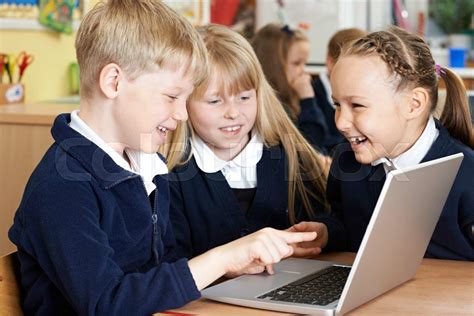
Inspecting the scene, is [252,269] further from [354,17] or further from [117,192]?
[354,17]

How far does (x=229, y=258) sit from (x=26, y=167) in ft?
3.58

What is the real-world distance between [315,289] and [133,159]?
1.37ft

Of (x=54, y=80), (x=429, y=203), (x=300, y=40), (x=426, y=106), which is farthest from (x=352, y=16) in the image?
(x=429, y=203)

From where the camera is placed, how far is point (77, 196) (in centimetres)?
124

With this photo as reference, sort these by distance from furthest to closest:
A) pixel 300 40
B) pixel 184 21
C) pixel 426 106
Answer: pixel 300 40 < pixel 426 106 < pixel 184 21

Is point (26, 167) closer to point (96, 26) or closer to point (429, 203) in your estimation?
point (96, 26)

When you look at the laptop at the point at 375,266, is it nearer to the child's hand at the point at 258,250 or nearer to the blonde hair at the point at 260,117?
the child's hand at the point at 258,250

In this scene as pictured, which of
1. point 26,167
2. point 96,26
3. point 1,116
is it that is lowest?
point 26,167

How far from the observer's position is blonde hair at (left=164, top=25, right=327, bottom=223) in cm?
178

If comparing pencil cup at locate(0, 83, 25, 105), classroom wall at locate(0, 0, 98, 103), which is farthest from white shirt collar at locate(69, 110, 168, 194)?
classroom wall at locate(0, 0, 98, 103)

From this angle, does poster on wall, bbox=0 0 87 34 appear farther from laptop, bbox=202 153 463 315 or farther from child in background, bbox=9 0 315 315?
laptop, bbox=202 153 463 315

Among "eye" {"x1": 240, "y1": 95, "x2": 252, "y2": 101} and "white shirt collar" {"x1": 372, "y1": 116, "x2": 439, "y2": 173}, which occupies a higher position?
"eye" {"x1": 240, "y1": 95, "x2": 252, "y2": 101}

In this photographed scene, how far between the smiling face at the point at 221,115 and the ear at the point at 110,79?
0.42 metres

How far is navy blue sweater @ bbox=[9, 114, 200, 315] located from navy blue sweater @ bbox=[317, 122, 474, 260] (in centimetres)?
40
